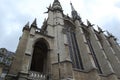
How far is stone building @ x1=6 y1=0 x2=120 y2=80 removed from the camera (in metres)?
10.4

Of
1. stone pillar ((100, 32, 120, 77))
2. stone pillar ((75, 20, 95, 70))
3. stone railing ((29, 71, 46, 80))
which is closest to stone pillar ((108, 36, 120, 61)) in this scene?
stone pillar ((100, 32, 120, 77))

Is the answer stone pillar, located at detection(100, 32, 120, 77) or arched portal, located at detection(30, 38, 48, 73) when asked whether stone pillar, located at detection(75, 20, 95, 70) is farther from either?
stone pillar, located at detection(100, 32, 120, 77)

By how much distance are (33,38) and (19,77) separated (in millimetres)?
4432

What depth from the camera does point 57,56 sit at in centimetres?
1214

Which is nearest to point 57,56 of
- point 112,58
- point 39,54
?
point 39,54

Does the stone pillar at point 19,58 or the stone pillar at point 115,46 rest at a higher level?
the stone pillar at point 115,46

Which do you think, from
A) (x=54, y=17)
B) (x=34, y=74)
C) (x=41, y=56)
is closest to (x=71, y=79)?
(x=34, y=74)

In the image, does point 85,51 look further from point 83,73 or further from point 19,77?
point 19,77

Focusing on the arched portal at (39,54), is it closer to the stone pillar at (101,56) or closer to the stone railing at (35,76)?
the stone railing at (35,76)

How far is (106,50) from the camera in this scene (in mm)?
19344

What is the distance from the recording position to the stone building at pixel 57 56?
1036 centimetres

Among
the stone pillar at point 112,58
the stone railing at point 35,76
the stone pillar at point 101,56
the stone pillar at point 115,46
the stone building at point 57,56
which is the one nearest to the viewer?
the stone railing at point 35,76

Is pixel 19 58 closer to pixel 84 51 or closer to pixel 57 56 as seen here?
pixel 57 56

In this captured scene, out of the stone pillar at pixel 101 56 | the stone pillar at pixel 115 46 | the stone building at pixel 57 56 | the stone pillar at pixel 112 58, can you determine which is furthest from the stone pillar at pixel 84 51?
the stone pillar at pixel 115 46
